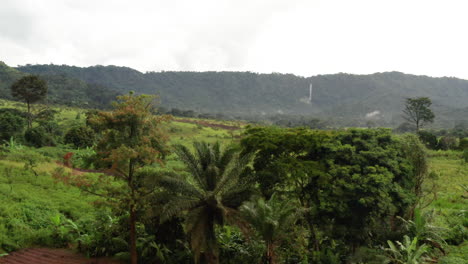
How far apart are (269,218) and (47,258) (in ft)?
30.1

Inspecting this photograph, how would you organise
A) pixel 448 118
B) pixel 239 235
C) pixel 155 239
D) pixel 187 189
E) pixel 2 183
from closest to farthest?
pixel 187 189, pixel 155 239, pixel 239 235, pixel 2 183, pixel 448 118

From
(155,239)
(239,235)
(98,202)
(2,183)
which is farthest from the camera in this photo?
(2,183)

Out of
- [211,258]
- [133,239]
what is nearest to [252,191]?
[211,258]

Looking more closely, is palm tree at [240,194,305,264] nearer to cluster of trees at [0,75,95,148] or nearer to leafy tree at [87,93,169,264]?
leafy tree at [87,93,169,264]

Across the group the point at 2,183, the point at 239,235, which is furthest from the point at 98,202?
the point at 2,183

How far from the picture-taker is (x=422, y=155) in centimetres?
1516

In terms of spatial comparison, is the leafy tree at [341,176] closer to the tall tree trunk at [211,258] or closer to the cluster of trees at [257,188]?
the cluster of trees at [257,188]

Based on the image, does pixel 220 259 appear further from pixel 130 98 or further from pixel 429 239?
pixel 429 239

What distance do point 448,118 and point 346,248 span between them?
567 feet

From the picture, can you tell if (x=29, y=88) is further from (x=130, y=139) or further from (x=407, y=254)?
(x=407, y=254)

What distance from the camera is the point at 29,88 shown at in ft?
147

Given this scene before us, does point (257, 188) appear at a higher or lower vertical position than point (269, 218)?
higher

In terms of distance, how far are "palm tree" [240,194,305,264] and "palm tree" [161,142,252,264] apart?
2.16ft

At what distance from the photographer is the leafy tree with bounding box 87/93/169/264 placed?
10.4 m
